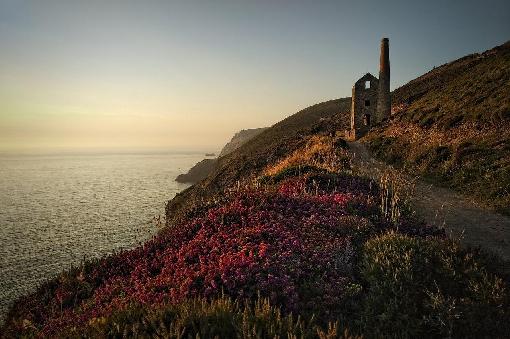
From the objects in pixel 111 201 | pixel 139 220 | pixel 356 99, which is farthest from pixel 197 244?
pixel 111 201

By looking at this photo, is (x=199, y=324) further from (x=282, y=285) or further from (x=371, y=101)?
(x=371, y=101)

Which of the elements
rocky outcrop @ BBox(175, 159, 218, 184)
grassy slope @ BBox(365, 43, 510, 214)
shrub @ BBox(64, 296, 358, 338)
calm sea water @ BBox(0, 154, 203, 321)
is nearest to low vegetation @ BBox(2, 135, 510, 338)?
shrub @ BBox(64, 296, 358, 338)

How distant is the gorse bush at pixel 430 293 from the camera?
5926 millimetres

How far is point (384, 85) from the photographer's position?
48281mm

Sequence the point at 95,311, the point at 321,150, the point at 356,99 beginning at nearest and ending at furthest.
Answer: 1. the point at 95,311
2. the point at 321,150
3. the point at 356,99

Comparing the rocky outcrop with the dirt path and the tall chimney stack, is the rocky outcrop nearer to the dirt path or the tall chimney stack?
the tall chimney stack

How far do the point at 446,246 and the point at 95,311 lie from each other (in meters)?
7.50

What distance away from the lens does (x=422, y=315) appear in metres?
6.11

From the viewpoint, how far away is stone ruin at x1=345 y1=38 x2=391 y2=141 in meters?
46.9

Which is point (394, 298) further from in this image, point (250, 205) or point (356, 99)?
point (356, 99)

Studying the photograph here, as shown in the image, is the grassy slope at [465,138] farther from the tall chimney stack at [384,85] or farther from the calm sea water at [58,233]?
the calm sea water at [58,233]

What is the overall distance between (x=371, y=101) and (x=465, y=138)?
24.9m

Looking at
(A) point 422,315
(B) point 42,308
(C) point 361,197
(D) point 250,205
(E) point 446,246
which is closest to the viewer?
(A) point 422,315

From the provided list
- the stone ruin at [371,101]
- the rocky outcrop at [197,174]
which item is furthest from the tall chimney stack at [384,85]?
the rocky outcrop at [197,174]
